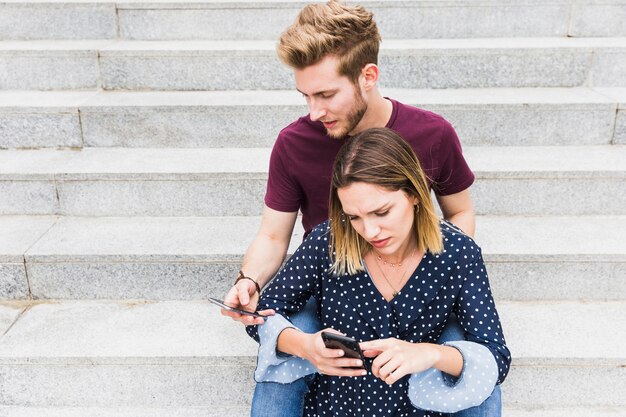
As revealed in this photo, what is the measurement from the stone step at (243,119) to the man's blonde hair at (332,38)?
1035 mm

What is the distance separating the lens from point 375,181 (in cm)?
153

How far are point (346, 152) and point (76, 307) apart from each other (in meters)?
1.42

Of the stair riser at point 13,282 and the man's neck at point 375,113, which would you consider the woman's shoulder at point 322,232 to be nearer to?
the man's neck at point 375,113

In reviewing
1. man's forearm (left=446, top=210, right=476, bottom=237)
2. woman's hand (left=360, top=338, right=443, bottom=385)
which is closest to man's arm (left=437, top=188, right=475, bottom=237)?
man's forearm (left=446, top=210, right=476, bottom=237)

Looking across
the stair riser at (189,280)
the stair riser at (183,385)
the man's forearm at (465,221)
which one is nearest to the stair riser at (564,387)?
the stair riser at (183,385)

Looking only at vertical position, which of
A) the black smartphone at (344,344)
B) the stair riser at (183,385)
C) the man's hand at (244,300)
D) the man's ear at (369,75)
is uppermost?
the man's ear at (369,75)

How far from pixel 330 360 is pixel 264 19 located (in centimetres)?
242

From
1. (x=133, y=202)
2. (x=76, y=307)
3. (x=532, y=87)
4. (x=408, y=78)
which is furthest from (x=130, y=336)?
(x=532, y=87)

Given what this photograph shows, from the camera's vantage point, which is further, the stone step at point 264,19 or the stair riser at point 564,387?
the stone step at point 264,19

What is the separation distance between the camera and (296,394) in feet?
5.89

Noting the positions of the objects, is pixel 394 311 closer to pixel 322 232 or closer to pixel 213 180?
pixel 322 232

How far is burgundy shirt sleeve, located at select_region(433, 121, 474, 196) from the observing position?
1.99 m

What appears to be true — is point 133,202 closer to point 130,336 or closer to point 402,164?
point 130,336

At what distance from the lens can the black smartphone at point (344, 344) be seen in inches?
57.3
